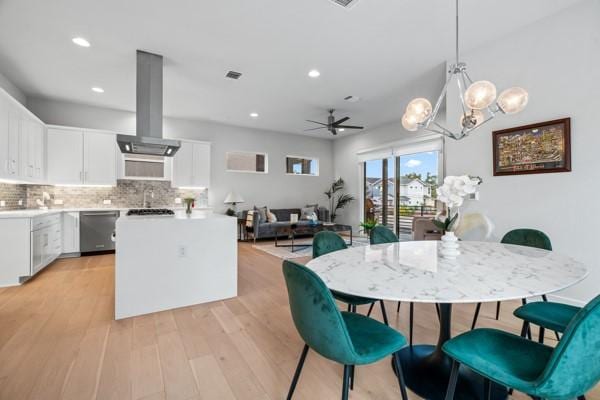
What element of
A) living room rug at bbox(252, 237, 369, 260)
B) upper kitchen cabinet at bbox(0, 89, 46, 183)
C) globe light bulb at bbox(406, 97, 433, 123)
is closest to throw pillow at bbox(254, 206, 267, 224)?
living room rug at bbox(252, 237, 369, 260)

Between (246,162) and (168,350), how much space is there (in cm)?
574

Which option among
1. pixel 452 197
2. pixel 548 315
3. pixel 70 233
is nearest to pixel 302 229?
pixel 70 233

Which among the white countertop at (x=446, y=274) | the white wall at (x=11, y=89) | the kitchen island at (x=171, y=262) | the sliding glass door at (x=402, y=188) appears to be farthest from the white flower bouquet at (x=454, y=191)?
the white wall at (x=11, y=89)

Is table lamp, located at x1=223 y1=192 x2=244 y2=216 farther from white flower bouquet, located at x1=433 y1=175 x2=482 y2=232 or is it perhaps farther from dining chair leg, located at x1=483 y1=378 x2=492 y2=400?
dining chair leg, located at x1=483 y1=378 x2=492 y2=400

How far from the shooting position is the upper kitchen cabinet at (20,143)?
134 inches

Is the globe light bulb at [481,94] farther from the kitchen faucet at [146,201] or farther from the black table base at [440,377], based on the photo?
the kitchen faucet at [146,201]

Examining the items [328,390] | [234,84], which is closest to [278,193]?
[234,84]

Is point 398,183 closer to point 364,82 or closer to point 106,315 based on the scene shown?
point 364,82

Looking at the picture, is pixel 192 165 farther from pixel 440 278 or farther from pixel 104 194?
pixel 440 278

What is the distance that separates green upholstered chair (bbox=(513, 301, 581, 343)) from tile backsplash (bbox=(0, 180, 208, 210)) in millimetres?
6141

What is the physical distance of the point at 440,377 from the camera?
5.58 ft

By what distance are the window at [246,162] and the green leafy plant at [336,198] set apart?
7.39ft

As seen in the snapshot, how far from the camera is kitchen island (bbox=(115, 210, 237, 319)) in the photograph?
2.60 metres

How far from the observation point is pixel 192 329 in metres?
2.37
